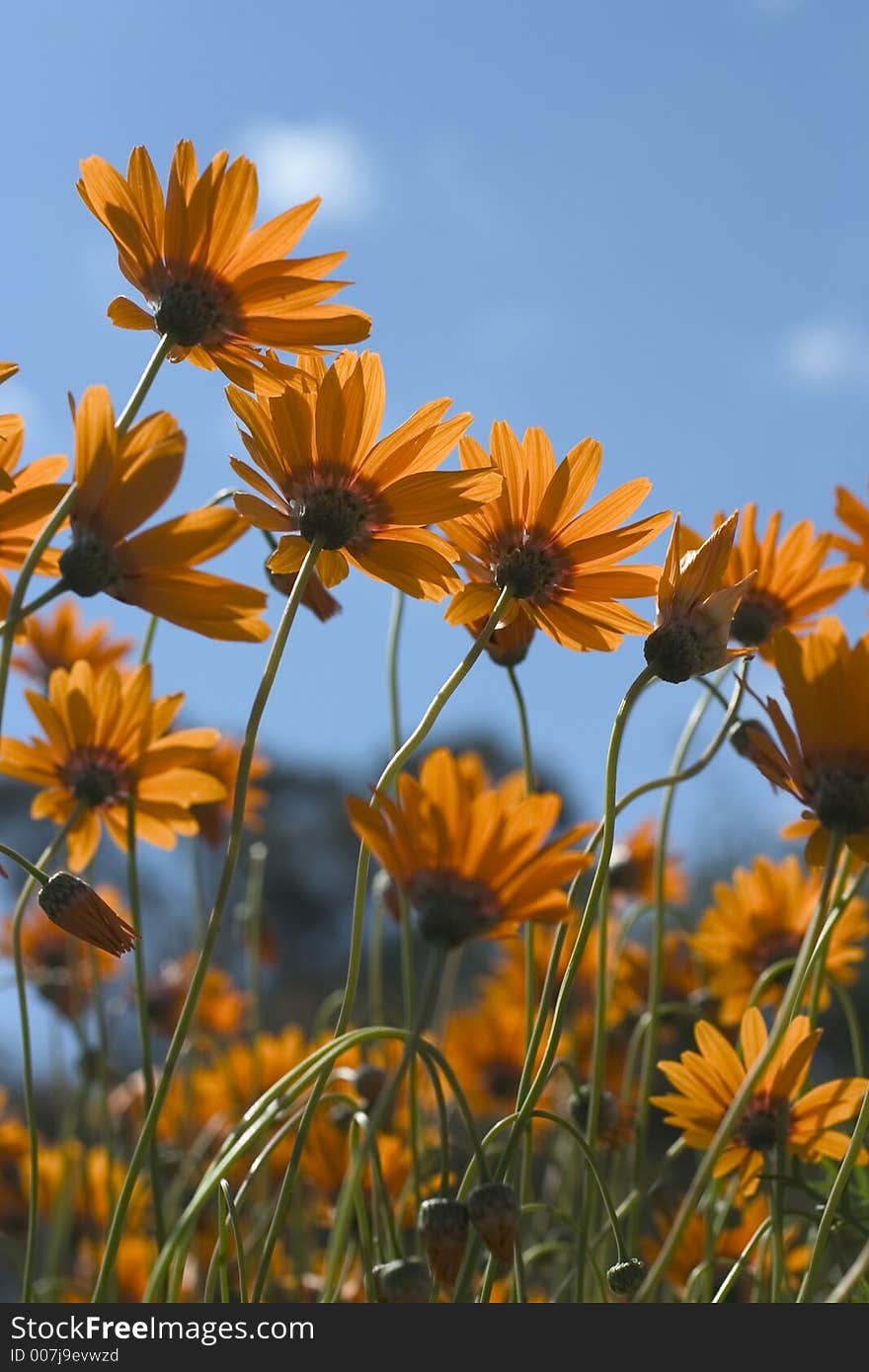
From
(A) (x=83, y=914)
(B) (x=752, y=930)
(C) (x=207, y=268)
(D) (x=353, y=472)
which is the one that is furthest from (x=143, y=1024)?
(B) (x=752, y=930)

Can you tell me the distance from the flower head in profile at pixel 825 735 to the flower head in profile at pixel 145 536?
0.35 metres

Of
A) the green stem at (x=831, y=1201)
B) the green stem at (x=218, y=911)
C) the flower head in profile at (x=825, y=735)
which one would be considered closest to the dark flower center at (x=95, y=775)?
the green stem at (x=218, y=911)

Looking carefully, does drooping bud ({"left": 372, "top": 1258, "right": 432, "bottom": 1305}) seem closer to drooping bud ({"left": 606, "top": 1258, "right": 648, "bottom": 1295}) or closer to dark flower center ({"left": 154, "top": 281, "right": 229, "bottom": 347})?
drooping bud ({"left": 606, "top": 1258, "right": 648, "bottom": 1295})

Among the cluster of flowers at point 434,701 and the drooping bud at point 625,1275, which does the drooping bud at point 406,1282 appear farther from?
the drooping bud at point 625,1275

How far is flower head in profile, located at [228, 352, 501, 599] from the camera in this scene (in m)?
0.99

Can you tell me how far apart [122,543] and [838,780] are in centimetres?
47

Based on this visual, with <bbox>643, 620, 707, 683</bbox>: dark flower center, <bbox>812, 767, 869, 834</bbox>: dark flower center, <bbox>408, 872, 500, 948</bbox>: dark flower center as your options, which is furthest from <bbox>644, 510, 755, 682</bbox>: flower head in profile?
<bbox>408, 872, 500, 948</bbox>: dark flower center

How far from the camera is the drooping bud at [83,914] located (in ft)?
3.00

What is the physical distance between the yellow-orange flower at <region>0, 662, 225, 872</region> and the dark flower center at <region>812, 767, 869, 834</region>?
46cm

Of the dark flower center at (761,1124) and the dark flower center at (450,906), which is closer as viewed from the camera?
the dark flower center at (450,906)

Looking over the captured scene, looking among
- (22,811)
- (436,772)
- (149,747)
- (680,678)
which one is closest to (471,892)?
(436,772)

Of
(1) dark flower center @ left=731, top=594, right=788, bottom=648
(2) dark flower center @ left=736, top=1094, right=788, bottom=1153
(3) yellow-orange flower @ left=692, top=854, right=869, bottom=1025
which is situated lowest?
(2) dark flower center @ left=736, top=1094, right=788, bottom=1153

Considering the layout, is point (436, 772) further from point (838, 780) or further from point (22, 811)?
point (22, 811)

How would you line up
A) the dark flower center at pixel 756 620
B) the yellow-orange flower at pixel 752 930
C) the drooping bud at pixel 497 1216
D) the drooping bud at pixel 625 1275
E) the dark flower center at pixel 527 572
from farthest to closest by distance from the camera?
the yellow-orange flower at pixel 752 930
the dark flower center at pixel 756 620
the dark flower center at pixel 527 572
the drooping bud at pixel 625 1275
the drooping bud at pixel 497 1216
